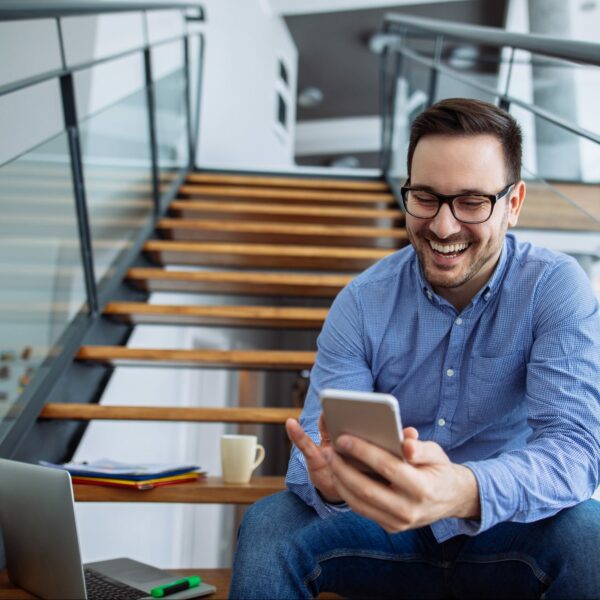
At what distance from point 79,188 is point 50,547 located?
4.94 feet

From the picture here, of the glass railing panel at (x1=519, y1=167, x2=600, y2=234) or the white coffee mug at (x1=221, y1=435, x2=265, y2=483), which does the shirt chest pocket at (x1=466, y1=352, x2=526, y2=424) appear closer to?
the glass railing panel at (x1=519, y1=167, x2=600, y2=234)

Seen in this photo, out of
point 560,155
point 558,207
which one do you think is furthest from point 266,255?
point 558,207

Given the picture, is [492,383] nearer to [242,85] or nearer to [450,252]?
[450,252]

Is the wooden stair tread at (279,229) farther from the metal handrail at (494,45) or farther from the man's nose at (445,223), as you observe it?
the man's nose at (445,223)

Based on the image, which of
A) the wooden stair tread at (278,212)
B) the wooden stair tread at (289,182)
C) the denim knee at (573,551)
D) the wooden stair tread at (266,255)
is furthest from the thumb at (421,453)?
the wooden stair tread at (289,182)

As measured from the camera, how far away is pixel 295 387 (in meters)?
7.16

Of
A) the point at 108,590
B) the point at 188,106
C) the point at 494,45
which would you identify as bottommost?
the point at 108,590

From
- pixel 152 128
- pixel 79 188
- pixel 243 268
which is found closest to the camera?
pixel 79 188

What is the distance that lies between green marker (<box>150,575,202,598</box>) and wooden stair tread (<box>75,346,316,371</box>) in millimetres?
987

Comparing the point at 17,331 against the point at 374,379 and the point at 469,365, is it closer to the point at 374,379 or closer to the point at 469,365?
the point at 374,379

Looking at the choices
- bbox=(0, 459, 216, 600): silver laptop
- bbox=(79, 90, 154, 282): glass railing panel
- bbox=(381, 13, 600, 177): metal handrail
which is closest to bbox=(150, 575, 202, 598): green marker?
bbox=(0, 459, 216, 600): silver laptop

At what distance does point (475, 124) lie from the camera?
4.01ft

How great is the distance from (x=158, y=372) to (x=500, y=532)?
268cm

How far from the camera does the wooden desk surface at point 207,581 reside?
49.8 inches
